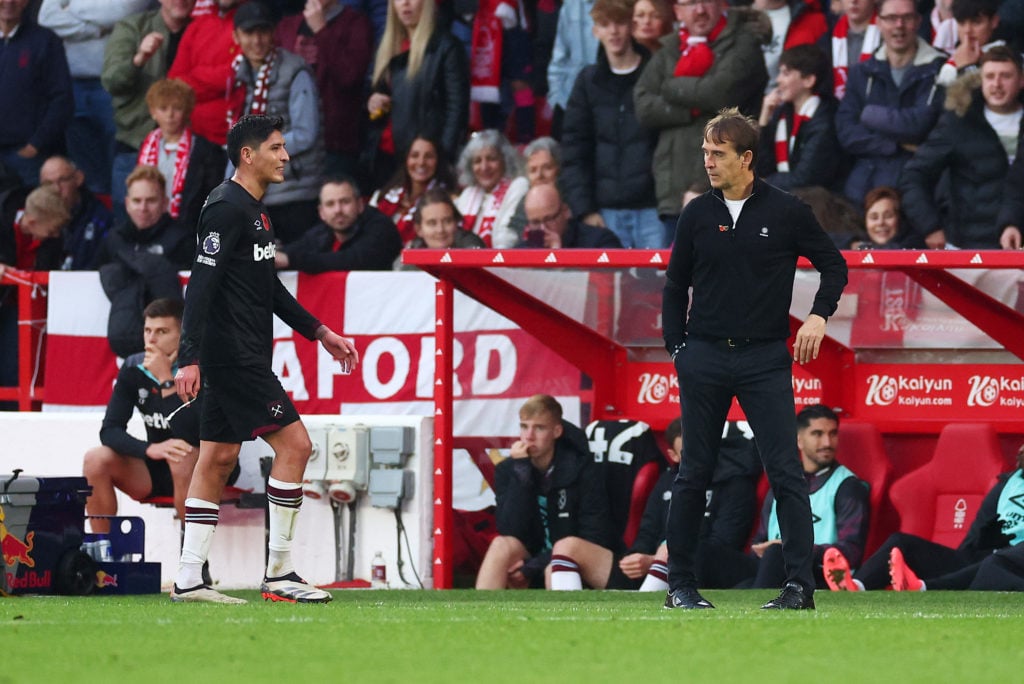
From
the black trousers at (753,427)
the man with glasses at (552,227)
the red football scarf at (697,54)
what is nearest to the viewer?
the black trousers at (753,427)

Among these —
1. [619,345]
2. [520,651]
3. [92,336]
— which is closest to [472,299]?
[619,345]

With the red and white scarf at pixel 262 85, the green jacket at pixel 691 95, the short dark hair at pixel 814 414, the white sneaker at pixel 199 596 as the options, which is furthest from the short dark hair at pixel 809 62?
the white sneaker at pixel 199 596

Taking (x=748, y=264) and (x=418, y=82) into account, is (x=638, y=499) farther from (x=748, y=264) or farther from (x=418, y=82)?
(x=748, y=264)

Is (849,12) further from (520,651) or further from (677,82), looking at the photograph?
(520,651)

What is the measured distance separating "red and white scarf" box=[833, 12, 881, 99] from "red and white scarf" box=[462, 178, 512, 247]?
2.39 metres

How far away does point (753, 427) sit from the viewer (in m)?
7.85

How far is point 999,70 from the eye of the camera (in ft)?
39.2

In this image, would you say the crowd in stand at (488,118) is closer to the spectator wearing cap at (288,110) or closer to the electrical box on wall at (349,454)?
the spectator wearing cap at (288,110)

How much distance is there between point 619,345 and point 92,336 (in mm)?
3906

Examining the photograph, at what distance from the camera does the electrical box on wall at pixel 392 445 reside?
1151cm

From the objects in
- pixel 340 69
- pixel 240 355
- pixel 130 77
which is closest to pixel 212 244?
pixel 240 355

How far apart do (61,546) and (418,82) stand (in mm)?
5444

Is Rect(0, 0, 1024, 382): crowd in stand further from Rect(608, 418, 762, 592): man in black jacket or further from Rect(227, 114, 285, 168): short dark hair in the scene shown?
Rect(227, 114, 285, 168): short dark hair

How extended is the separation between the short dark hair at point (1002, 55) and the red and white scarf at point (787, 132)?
1208mm
